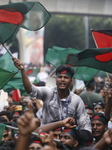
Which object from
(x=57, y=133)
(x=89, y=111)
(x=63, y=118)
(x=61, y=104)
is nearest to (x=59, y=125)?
(x=57, y=133)

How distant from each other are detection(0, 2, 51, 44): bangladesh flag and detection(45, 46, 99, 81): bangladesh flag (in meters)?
2.84

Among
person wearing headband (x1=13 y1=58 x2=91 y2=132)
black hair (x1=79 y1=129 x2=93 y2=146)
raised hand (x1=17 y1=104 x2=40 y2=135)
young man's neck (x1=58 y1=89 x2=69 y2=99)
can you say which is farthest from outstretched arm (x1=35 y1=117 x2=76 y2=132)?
raised hand (x1=17 y1=104 x2=40 y2=135)

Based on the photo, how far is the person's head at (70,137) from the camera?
5.57 m

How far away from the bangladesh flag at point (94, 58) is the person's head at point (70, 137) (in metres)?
1.62

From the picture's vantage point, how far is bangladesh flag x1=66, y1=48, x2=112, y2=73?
702cm

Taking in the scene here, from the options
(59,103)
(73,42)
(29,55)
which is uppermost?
(59,103)

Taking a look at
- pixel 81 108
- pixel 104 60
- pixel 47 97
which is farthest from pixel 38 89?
pixel 104 60

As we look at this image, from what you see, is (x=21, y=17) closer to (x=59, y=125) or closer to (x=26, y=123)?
(x=59, y=125)

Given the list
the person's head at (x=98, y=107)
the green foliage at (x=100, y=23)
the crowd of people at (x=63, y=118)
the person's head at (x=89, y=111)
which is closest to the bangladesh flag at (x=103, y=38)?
the person's head at (x=89, y=111)

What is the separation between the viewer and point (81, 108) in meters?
6.41

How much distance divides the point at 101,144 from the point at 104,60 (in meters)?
3.18

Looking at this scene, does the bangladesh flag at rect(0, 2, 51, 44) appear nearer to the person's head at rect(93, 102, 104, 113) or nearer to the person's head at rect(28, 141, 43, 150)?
the person's head at rect(28, 141, 43, 150)

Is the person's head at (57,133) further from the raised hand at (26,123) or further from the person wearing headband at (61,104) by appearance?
the raised hand at (26,123)

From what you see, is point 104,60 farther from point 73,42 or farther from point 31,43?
point 73,42
